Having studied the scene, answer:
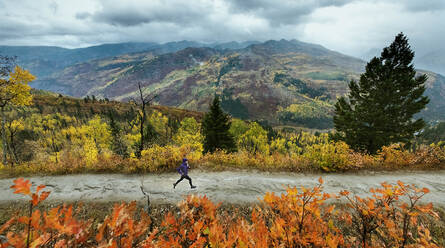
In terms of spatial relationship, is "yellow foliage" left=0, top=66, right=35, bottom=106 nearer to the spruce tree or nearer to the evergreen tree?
the evergreen tree

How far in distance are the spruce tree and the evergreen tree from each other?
744 inches

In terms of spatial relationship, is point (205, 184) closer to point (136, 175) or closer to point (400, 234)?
point (136, 175)

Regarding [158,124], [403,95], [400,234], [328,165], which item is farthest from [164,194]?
[158,124]

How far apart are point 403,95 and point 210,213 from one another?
2648cm

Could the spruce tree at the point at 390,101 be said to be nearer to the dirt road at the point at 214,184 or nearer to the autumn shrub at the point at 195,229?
the dirt road at the point at 214,184

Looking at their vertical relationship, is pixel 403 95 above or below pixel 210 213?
above

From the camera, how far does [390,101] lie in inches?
808

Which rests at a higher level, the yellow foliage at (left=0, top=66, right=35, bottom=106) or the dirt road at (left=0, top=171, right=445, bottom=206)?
the yellow foliage at (left=0, top=66, right=35, bottom=106)

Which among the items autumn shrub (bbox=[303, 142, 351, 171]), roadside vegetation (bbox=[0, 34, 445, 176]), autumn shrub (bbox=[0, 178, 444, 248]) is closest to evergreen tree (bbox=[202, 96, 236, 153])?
roadside vegetation (bbox=[0, 34, 445, 176])

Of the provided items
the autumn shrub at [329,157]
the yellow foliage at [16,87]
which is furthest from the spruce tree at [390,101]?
the yellow foliage at [16,87]

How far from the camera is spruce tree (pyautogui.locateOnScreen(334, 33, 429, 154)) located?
2009cm

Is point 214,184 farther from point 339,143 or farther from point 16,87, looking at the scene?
point 16,87

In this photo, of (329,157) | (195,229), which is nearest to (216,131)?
(329,157)

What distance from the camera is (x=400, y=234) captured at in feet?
10.7
